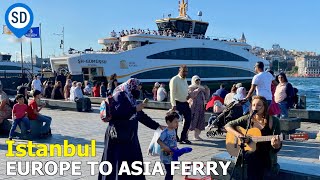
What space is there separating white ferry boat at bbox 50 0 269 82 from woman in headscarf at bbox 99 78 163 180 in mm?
27231

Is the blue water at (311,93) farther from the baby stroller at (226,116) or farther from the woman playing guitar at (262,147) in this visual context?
the woman playing guitar at (262,147)

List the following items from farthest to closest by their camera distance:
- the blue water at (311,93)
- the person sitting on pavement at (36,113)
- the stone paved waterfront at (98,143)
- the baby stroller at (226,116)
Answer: the blue water at (311,93), the person sitting on pavement at (36,113), the baby stroller at (226,116), the stone paved waterfront at (98,143)

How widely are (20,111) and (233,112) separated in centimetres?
461

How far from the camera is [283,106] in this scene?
9.98m

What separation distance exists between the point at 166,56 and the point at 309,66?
5923 inches

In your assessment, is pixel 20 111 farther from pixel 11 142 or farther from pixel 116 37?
pixel 116 37

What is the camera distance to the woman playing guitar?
411 cm

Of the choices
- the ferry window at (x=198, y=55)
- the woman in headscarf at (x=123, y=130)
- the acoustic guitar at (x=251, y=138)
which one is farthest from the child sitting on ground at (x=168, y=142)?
the ferry window at (x=198, y=55)

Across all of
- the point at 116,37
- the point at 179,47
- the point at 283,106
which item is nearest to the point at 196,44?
the point at 179,47

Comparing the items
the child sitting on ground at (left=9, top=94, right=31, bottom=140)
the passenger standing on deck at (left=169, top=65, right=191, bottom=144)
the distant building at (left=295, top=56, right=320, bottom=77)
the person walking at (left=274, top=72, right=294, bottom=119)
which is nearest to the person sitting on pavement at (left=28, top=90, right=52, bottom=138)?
the child sitting on ground at (left=9, top=94, right=31, bottom=140)

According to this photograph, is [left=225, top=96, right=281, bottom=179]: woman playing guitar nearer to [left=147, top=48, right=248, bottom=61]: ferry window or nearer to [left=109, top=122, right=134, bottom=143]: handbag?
[left=109, top=122, right=134, bottom=143]: handbag

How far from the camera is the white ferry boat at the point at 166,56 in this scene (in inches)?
1281

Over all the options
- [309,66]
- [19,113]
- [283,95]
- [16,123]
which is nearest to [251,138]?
[283,95]

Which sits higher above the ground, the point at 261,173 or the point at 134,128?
the point at 134,128
